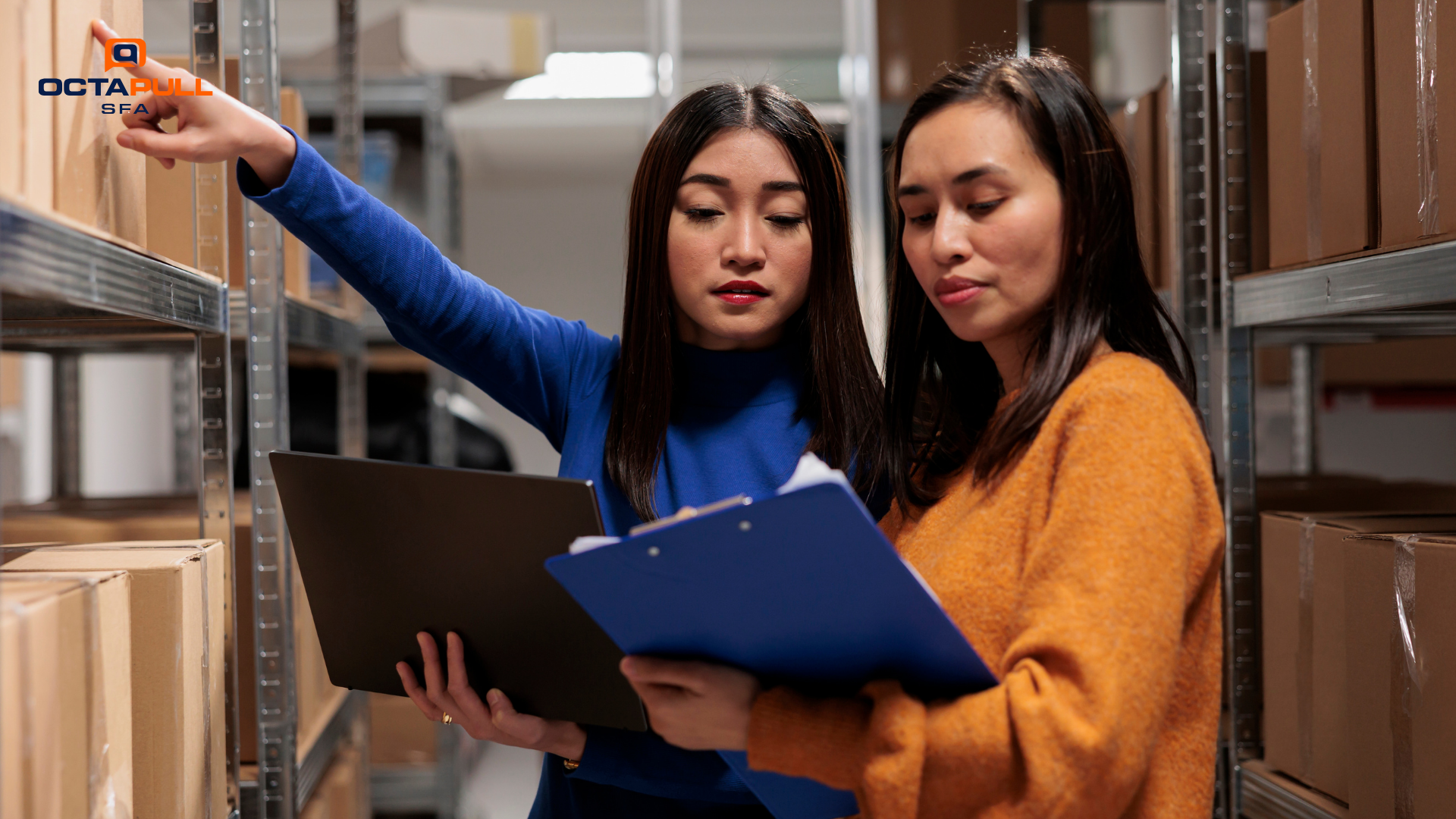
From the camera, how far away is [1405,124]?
1.01 metres

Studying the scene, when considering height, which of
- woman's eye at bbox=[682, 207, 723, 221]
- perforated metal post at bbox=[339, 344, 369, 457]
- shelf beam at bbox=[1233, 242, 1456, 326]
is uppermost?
woman's eye at bbox=[682, 207, 723, 221]

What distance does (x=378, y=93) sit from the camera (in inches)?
102

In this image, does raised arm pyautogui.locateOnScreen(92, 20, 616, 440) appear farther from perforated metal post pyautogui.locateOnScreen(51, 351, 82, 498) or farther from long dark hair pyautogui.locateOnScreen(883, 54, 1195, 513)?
perforated metal post pyautogui.locateOnScreen(51, 351, 82, 498)

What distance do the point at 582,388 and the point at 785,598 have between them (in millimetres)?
556

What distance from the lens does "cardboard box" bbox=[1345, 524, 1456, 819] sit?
914 millimetres

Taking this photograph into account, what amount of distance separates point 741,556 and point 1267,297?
0.87 m

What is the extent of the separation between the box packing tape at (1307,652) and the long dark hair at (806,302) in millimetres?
512

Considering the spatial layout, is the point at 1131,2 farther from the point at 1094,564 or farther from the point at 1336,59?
the point at 1094,564

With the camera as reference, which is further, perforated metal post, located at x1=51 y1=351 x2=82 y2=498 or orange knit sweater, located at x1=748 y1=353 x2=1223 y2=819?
perforated metal post, located at x1=51 y1=351 x2=82 y2=498

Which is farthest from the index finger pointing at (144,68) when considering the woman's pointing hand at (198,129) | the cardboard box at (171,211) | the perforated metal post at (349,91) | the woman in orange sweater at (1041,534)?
the perforated metal post at (349,91)

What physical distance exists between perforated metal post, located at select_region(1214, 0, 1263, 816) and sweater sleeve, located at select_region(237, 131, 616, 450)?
753 millimetres

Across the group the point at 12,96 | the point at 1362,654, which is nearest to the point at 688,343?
the point at 12,96

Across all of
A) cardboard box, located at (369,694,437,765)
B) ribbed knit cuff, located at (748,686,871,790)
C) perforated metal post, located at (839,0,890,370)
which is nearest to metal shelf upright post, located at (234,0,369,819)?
ribbed knit cuff, located at (748,686,871,790)

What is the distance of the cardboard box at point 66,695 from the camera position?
0.65m
